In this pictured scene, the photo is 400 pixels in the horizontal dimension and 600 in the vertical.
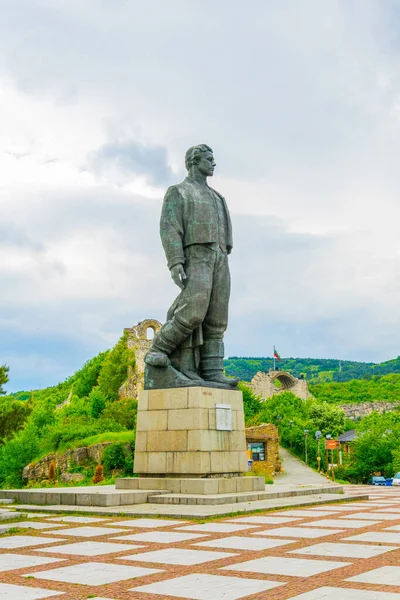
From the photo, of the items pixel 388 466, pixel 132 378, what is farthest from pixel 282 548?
pixel 132 378

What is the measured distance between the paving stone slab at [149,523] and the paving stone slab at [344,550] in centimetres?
254

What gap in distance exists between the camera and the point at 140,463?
500 inches

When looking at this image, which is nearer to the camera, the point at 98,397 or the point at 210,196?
the point at 210,196

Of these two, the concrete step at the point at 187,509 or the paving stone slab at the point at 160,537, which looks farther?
the concrete step at the point at 187,509

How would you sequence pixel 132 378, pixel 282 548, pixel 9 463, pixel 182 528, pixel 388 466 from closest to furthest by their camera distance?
pixel 282 548 < pixel 182 528 < pixel 9 463 < pixel 388 466 < pixel 132 378

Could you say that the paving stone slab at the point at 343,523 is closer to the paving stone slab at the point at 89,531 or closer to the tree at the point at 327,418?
the paving stone slab at the point at 89,531

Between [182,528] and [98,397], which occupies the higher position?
[98,397]

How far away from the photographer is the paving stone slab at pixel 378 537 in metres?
7.14

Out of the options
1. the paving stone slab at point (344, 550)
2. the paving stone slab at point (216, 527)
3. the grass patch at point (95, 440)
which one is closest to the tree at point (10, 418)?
the grass patch at point (95, 440)

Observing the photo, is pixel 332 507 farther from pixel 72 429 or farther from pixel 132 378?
pixel 132 378

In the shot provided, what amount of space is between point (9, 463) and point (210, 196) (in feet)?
75.4

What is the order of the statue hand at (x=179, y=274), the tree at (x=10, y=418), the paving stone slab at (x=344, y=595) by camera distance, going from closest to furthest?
1. the paving stone slab at (x=344, y=595)
2. the statue hand at (x=179, y=274)
3. the tree at (x=10, y=418)

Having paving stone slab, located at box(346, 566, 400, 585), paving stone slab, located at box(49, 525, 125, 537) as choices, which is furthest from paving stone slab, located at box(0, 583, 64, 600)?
paving stone slab, located at box(49, 525, 125, 537)

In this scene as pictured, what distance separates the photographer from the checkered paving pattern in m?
4.93
